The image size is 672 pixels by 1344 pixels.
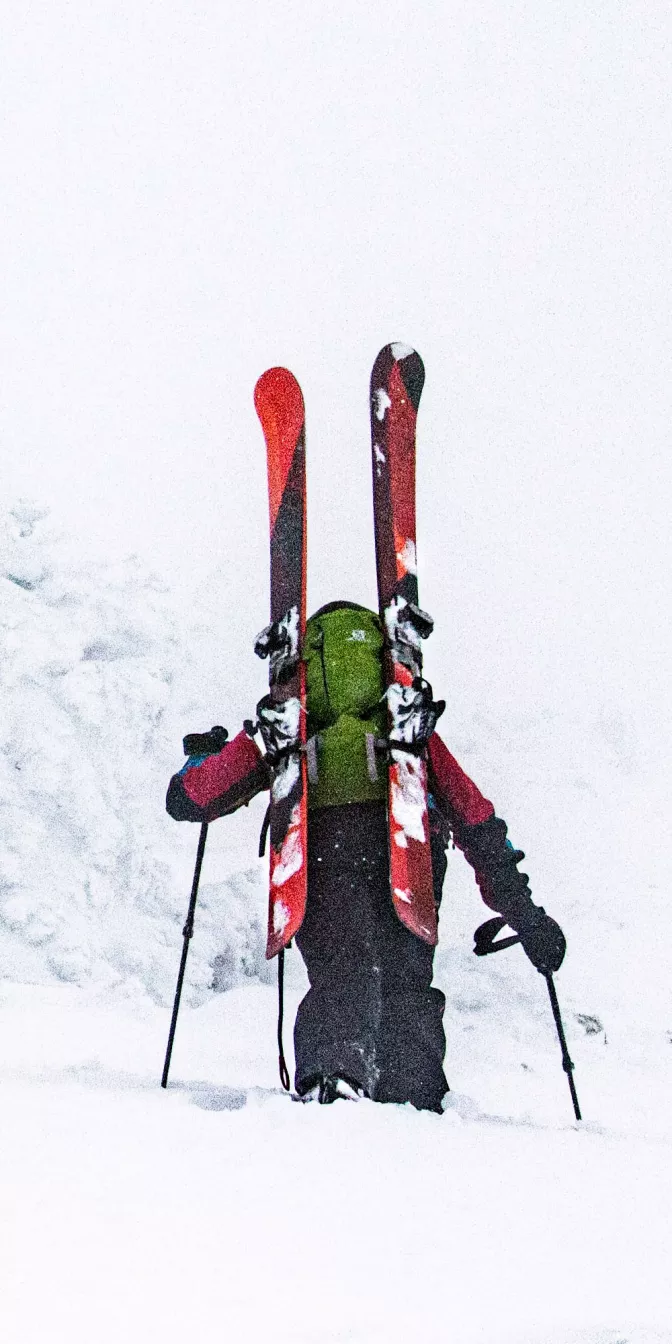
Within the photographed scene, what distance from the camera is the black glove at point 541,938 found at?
3436 millimetres

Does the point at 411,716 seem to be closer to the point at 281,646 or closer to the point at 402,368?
the point at 281,646

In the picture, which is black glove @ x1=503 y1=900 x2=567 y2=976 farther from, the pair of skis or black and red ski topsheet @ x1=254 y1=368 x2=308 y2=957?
black and red ski topsheet @ x1=254 y1=368 x2=308 y2=957

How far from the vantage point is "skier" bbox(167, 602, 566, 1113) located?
2811 millimetres

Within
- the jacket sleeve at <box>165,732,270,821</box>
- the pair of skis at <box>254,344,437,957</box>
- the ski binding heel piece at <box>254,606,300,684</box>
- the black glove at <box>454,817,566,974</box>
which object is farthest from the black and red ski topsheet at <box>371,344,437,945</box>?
the jacket sleeve at <box>165,732,270,821</box>

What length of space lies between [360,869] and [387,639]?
109 cm

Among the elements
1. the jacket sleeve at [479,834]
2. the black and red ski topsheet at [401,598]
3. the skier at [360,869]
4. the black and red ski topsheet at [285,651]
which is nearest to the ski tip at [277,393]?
the black and red ski topsheet at [285,651]

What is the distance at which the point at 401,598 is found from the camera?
156 inches

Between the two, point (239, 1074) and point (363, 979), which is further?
point (239, 1074)

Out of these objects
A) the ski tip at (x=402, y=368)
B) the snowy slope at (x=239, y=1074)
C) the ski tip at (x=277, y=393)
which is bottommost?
the snowy slope at (x=239, y=1074)

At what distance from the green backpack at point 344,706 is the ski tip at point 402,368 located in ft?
4.58

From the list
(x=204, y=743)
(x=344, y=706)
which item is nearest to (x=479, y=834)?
(x=344, y=706)

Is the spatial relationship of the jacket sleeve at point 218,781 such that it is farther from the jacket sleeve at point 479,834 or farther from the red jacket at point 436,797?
the jacket sleeve at point 479,834

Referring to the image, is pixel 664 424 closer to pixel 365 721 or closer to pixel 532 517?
pixel 532 517

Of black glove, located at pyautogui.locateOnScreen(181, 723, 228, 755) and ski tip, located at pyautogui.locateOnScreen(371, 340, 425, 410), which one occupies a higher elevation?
ski tip, located at pyautogui.locateOnScreen(371, 340, 425, 410)
